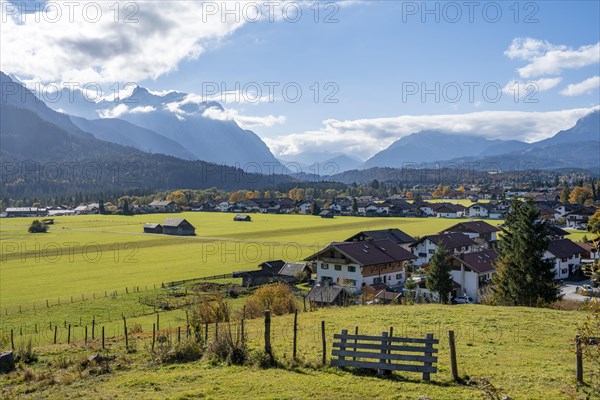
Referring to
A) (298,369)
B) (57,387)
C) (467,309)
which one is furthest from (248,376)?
(467,309)

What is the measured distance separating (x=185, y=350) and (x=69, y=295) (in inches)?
1316

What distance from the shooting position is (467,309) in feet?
92.8

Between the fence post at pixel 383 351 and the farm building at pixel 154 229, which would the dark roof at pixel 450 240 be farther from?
the farm building at pixel 154 229

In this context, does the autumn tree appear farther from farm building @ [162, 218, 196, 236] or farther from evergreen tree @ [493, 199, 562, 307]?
evergreen tree @ [493, 199, 562, 307]

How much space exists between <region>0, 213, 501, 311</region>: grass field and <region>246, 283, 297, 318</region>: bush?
67.9 ft

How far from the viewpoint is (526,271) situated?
36.8 m

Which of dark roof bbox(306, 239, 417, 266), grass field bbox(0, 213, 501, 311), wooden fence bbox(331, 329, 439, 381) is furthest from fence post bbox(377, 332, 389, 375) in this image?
grass field bbox(0, 213, 501, 311)

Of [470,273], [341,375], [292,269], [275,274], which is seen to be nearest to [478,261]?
[470,273]

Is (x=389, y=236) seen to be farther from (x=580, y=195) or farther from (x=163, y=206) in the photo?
(x=163, y=206)

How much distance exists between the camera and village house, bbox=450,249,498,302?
49.3m

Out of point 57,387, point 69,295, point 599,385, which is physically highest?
point 599,385

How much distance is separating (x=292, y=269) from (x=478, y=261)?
1971cm

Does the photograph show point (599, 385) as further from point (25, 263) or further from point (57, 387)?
point (25, 263)

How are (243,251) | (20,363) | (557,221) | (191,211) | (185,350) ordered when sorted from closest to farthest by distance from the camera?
(185,350) → (20,363) → (243,251) → (557,221) → (191,211)
